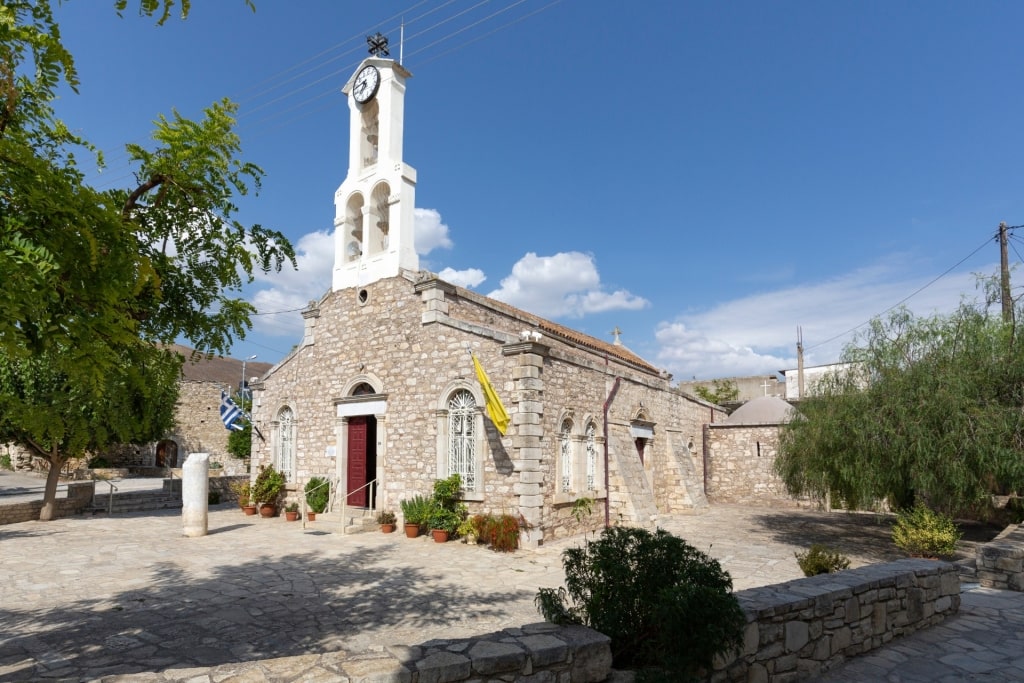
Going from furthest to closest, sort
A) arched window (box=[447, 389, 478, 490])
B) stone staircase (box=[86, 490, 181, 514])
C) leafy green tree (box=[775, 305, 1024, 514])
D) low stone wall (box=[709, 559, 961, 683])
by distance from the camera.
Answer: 1. stone staircase (box=[86, 490, 181, 514])
2. arched window (box=[447, 389, 478, 490])
3. leafy green tree (box=[775, 305, 1024, 514])
4. low stone wall (box=[709, 559, 961, 683])

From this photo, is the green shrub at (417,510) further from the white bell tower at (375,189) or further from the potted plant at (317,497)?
the white bell tower at (375,189)

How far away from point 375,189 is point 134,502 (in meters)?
11.3

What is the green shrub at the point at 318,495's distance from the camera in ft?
48.8

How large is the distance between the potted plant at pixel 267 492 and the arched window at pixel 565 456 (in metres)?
7.72

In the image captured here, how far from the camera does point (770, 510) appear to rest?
1886 cm

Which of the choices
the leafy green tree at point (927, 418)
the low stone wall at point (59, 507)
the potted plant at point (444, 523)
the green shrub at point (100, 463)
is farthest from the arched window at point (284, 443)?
the green shrub at point (100, 463)

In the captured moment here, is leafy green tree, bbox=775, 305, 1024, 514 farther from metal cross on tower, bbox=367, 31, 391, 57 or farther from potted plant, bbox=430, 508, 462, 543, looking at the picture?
metal cross on tower, bbox=367, 31, 391, 57

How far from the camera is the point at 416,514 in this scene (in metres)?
12.6

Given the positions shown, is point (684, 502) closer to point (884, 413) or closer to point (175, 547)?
point (884, 413)

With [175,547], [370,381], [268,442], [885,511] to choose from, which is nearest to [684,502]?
[885,511]

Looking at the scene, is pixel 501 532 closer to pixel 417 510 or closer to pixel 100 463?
pixel 417 510

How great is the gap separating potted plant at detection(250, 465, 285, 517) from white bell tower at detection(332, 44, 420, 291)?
208 inches

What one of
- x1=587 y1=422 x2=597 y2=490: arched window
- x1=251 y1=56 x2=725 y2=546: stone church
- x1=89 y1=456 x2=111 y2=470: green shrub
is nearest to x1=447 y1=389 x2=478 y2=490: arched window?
x1=251 y1=56 x2=725 y2=546: stone church

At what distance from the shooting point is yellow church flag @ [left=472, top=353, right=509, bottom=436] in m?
11.7
